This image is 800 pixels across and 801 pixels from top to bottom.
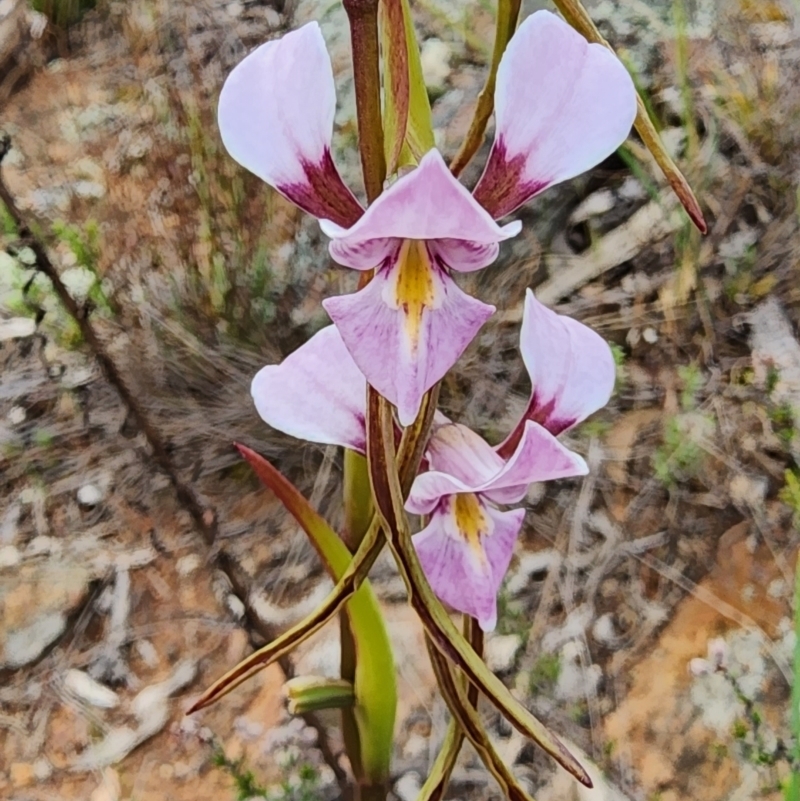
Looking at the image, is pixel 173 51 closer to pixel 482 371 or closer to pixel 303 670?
pixel 482 371

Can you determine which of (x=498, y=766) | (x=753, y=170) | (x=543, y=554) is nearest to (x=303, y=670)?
(x=543, y=554)

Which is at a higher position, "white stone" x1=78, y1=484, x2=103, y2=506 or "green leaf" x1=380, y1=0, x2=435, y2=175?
"green leaf" x1=380, y1=0, x2=435, y2=175

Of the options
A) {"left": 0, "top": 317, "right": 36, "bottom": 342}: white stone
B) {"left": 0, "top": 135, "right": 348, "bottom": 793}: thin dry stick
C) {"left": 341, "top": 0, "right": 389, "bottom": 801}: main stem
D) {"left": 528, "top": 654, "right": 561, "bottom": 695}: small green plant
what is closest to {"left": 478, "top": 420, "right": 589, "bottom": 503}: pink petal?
{"left": 341, "top": 0, "right": 389, "bottom": 801}: main stem

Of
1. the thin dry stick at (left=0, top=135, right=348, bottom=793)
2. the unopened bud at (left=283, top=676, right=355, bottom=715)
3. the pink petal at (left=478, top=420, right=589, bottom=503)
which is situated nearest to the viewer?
the pink petal at (left=478, top=420, right=589, bottom=503)

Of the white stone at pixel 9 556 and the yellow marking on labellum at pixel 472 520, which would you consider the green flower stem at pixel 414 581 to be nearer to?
the yellow marking on labellum at pixel 472 520

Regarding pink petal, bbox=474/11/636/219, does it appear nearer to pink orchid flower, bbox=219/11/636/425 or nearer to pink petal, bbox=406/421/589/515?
pink orchid flower, bbox=219/11/636/425
